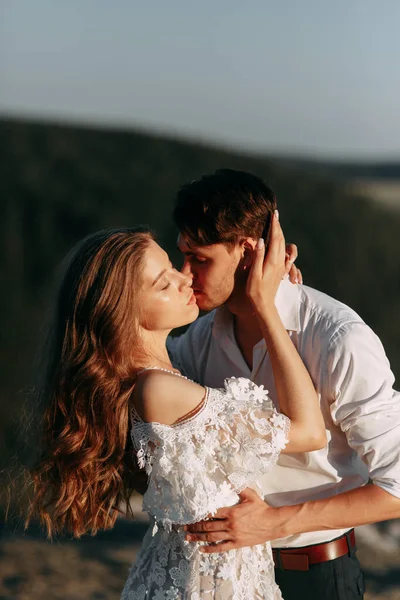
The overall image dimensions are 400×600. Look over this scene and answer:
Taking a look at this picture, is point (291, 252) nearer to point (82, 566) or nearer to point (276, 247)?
point (276, 247)

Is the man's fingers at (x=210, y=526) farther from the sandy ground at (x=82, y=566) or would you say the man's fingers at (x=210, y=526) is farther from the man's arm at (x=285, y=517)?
the sandy ground at (x=82, y=566)

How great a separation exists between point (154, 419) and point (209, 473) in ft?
0.64

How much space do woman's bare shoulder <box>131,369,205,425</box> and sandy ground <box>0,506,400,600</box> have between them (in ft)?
10.0

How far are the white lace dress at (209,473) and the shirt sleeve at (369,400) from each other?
0.20 meters

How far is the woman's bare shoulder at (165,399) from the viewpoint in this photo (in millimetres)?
2225

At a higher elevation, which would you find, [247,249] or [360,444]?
[247,249]

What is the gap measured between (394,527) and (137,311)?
16.0ft

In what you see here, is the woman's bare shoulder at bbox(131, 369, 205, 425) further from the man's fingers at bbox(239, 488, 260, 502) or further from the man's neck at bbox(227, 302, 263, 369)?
the man's neck at bbox(227, 302, 263, 369)

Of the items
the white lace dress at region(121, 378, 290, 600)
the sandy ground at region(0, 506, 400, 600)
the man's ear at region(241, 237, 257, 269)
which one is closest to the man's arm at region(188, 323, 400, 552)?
the white lace dress at region(121, 378, 290, 600)

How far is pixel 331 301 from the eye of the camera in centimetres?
253

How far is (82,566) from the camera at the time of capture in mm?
5418

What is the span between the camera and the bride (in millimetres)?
2230

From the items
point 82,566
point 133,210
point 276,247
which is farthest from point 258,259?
point 133,210

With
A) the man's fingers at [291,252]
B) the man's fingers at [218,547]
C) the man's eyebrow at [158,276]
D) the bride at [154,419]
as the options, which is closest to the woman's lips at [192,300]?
the bride at [154,419]
